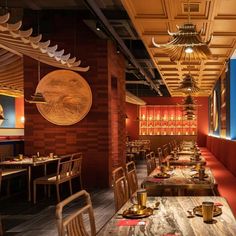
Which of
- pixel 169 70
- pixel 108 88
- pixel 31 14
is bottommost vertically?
pixel 108 88

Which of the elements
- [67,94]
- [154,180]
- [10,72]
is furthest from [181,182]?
[10,72]

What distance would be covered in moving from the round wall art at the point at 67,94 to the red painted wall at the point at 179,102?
10.9 meters

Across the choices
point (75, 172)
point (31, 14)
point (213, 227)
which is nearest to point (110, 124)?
point (75, 172)

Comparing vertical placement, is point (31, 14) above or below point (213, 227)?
above

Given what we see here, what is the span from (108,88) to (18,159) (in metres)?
2.35

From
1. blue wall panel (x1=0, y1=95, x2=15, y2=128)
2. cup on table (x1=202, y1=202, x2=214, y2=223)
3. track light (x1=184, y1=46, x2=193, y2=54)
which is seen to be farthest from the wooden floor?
blue wall panel (x1=0, y1=95, x2=15, y2=128)

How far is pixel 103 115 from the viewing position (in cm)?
791

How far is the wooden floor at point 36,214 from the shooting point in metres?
4.77

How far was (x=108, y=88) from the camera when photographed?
7934 millimetres

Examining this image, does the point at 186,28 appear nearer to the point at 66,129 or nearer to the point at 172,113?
the point at 66,129

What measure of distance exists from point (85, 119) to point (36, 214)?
2748 mm

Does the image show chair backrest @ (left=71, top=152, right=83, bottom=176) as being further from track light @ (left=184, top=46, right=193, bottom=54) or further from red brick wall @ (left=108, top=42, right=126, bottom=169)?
track light @ (left=184, top=46, right=193, bottom=54)

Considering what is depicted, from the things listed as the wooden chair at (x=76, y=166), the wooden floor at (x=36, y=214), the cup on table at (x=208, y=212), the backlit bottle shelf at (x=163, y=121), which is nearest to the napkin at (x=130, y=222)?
the cup on table at (x=208, y=212)

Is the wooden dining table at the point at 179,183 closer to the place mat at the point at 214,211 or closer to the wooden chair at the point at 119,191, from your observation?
the wooden chair at the point at 119,191
